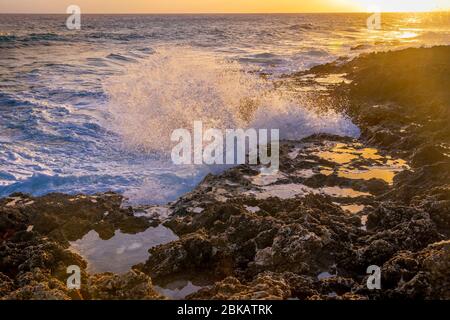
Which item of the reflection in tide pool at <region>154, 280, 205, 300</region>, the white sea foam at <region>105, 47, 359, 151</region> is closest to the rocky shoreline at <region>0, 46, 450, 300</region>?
the reflection in tide pool at <region>154, 280, 205, 300</region>

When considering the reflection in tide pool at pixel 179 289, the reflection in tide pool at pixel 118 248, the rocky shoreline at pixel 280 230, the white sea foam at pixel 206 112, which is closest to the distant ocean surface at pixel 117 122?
the white sea foam at pixel 206 112

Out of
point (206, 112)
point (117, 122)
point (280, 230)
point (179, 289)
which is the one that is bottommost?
point (179, 289)

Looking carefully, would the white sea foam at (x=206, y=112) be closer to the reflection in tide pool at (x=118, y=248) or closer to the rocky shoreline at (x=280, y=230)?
the rocky shoreline at (x=280, y=230)

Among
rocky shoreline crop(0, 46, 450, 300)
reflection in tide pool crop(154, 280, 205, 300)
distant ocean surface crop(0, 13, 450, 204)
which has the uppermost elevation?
distant ocean surface crop(0, 13, 450, 204)

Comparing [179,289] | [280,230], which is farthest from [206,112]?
[179,289]

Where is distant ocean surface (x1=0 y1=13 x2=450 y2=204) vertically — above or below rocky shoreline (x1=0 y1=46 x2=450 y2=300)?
above

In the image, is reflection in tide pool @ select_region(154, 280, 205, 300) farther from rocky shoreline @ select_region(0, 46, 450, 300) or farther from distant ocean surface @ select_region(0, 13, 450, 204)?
distant ocean surface @ select_region(0, 13, 450, 204)

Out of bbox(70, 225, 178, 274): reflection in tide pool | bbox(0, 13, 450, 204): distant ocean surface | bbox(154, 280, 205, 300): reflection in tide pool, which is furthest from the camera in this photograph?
bbox(0, 13, 450, 204): distant ocean surface

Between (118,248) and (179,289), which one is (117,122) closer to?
(118,248)

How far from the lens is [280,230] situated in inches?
167

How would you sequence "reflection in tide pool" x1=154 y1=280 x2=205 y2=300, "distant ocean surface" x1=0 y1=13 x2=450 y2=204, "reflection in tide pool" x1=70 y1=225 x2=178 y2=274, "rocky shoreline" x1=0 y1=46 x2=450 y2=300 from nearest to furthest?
"rocky shoreline" x1=0 y1=46 x2=450 y2=300 < "reflection in tide pool" x1=154 y1=280 x2=205 y2=300 < "reflection in tide pool" x1=70 y1=225 x2=178 y2=274 < "distant ocean surface" x1=0 y1=13 x2=450 y2=204

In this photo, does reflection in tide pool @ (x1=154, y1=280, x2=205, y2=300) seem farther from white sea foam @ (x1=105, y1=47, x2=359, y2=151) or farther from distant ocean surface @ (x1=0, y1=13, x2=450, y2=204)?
white sea foam @ (x1=105, y1=47, x2=359, y2=151)

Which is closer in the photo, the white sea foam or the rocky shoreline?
the rocky shoreline

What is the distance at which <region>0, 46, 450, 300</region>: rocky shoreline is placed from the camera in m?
3.33
